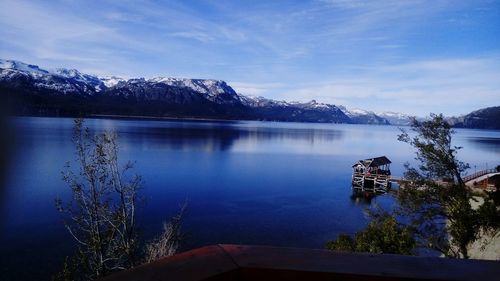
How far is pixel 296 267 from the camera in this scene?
2.14 metres

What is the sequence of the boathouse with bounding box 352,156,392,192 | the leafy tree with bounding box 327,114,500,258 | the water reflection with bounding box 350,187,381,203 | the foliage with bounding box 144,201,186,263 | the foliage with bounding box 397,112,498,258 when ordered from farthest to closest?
the boathouse with bounding box 352,156,392,192
the water reflection with bounding box 350,187,381,203
the foliage with bounding box 397,112,498,258
the leafy tree with bounding box 327,114,500,258
the foliage with bounding box 144,201,186,263

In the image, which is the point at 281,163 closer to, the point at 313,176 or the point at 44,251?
the point at 313,176

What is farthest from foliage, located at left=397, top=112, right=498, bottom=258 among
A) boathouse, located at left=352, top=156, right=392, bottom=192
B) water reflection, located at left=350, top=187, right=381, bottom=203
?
boathouse, located at left=352, top=156, right=392, bottom=192

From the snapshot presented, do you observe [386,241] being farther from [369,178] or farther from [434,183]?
[369,178]

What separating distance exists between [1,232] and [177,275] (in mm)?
36026

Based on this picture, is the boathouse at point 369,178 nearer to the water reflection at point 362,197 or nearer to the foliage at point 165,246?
the water reflection at point 362,197

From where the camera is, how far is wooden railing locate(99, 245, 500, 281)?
2045 millimetres

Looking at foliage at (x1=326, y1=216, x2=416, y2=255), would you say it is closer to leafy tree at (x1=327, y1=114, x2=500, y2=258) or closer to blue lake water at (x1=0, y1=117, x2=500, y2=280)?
leafy tree at (x1=327, y1=114, x2=500, y2=258)

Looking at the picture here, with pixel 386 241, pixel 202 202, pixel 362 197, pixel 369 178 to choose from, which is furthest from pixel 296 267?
pixel 369 178

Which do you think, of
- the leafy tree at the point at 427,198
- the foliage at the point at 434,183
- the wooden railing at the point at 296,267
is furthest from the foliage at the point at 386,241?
the wooden railing at the point at 296,267

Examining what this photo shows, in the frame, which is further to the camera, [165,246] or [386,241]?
[165,246]

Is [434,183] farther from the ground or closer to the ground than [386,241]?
farther from the ground

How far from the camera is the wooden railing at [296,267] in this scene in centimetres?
204

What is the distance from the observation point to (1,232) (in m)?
32.1
